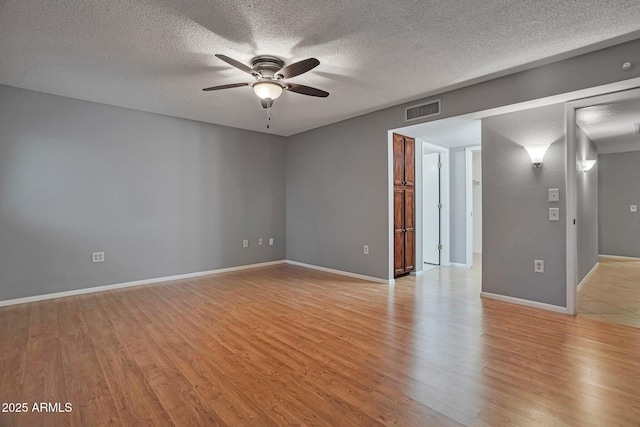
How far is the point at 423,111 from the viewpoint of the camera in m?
4.07

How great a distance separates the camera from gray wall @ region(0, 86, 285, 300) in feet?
12.3

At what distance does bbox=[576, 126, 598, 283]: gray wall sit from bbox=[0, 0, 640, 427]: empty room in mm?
122

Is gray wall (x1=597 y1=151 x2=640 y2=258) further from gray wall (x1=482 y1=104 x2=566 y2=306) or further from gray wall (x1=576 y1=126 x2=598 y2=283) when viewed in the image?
gray wall (x1=482 y1=104 x2=566 y2=306)

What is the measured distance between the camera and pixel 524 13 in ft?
7.39

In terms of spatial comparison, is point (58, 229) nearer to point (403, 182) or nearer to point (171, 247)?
point (171, 247)

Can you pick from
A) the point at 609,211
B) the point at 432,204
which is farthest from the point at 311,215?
the point at 609,211

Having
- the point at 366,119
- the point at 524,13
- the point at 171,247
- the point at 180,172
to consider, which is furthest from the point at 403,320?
the point at 180,172

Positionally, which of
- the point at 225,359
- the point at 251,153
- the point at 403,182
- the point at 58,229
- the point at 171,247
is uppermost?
the point at 251,153

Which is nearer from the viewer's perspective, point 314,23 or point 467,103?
point 314,23

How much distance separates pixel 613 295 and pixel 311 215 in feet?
15.1

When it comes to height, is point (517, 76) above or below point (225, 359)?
above

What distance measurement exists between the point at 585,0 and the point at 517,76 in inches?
46.9

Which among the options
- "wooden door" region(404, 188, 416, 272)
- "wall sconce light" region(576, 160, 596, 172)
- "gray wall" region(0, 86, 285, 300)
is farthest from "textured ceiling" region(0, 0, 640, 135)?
"wall sconce light" region(576, 160, 596, 172)

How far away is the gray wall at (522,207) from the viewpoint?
329 centimetres
